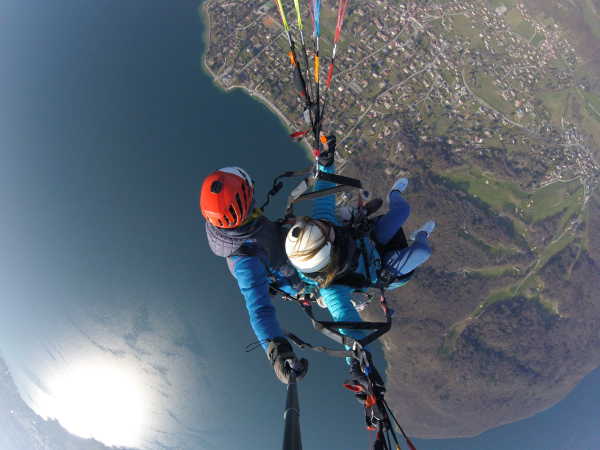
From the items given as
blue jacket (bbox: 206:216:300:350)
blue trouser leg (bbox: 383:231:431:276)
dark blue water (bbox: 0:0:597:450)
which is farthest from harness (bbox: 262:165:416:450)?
dark blue water (bbox: 0:0:597:450)

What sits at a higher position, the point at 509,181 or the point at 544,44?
the point at 544,44

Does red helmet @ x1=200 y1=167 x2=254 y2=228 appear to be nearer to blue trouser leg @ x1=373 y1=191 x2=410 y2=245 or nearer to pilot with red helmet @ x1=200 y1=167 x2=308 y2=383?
pilot with red helmet @ x1=200 y1=167 x2=308 y2=383

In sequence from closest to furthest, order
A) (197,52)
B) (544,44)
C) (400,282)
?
(400,282) < (197,52) < (544,44)

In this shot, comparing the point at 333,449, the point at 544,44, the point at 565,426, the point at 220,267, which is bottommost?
the point at 333,449

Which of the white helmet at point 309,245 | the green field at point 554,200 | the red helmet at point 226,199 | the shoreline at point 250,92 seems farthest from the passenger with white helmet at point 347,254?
the green field at point 554,200

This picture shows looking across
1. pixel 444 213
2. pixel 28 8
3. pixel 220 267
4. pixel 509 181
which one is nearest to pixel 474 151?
pixel 509 181

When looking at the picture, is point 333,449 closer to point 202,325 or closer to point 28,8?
point 202,325

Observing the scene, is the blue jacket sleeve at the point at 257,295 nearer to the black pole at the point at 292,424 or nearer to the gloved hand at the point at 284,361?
the gloved hand at the point at 284,361
